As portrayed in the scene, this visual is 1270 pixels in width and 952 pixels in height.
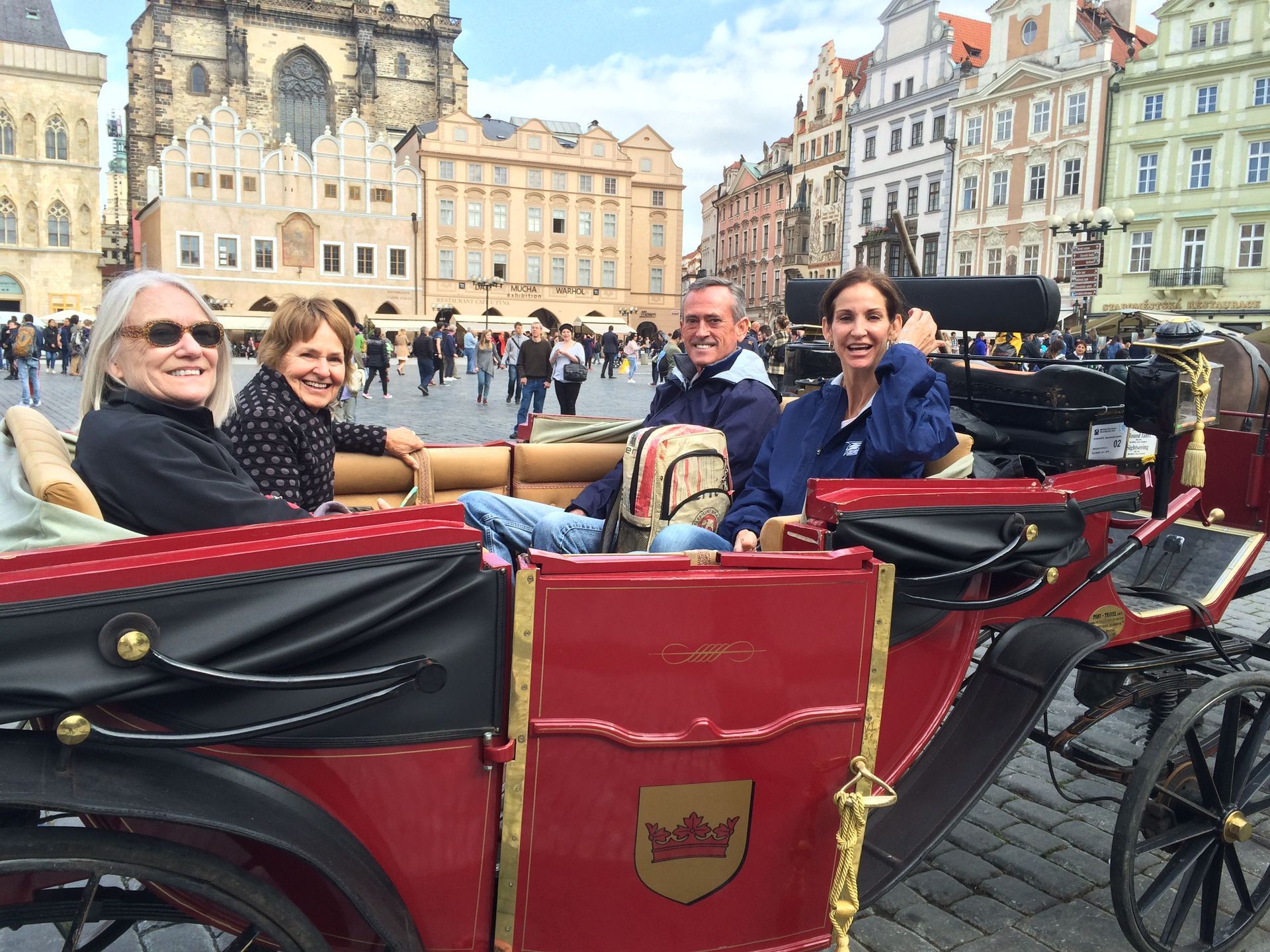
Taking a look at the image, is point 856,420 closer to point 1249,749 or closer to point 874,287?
point 874,287

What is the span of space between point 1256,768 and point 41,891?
2969 millimetres

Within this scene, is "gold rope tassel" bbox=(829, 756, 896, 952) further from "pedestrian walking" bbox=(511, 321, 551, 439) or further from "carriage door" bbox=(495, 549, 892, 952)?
"pedestrian walking" bbox=(511, 321, 551, 439)

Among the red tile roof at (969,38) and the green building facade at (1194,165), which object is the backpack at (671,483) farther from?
the red tile roof at (969,38)

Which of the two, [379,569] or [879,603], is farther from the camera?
[879,603]

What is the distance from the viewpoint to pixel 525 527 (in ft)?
11.0

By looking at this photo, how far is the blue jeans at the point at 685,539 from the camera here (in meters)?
2.69

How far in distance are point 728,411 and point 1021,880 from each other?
181 cm

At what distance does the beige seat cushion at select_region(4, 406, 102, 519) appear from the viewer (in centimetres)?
171

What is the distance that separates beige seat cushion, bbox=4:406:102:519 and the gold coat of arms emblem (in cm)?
116

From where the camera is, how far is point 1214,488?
3818 mm

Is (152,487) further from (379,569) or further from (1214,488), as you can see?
(1214,488)

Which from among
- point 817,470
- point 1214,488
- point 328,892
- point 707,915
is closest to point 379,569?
point 328,892

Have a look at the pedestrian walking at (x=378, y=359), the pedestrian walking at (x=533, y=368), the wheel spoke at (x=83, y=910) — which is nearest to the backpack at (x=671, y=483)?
the wheel spoke at (x=83, y=910)

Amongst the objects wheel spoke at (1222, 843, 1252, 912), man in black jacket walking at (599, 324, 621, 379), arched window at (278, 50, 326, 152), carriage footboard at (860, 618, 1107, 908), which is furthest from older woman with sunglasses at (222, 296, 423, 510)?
arched window at (278, 50, 326, 152)
